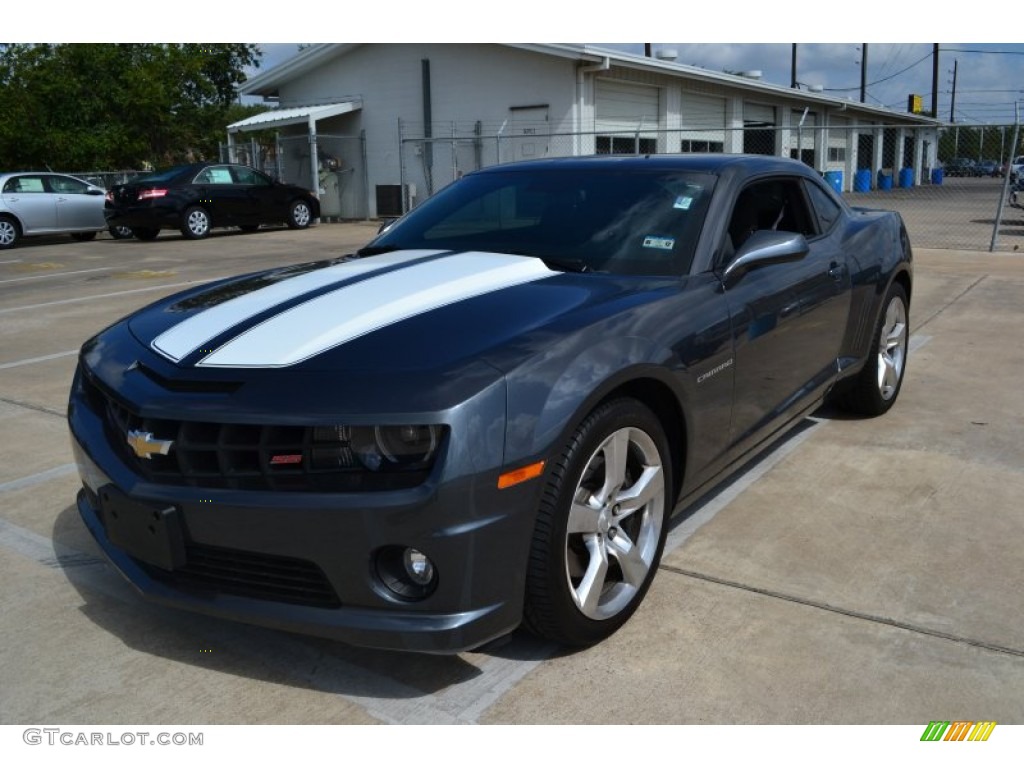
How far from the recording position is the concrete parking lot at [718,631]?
2.60 metres

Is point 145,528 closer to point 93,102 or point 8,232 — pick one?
point 8,232

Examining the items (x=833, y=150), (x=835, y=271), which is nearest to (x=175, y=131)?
(x=833, y=150)

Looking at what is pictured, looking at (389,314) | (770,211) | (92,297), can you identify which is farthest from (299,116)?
(389,314)

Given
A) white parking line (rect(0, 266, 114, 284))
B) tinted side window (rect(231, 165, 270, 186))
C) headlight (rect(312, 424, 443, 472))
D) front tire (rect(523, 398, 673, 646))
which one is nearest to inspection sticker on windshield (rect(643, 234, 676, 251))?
front tire (rect(523, 398, 673, 646))

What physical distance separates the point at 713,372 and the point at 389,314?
118 centimetres

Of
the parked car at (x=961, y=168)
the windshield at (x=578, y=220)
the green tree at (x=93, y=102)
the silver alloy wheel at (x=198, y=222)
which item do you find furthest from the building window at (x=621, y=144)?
the parked car at (x=961, y=168)

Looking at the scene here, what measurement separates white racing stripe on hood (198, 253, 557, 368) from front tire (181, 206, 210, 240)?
15.9 m

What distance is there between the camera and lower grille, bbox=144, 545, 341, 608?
2.49 m

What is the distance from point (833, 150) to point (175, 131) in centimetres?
2383

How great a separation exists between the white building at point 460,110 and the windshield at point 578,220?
647 inches

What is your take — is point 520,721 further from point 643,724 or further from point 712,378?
point 712,378

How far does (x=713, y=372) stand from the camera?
332cm
